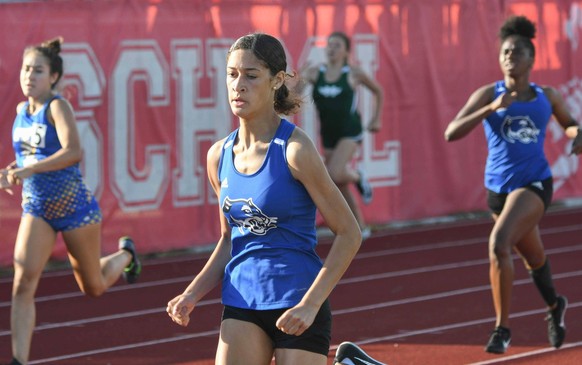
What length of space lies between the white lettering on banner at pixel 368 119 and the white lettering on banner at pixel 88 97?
2.59 m

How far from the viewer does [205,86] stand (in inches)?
501

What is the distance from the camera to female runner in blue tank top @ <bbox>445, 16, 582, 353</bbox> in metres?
8.09

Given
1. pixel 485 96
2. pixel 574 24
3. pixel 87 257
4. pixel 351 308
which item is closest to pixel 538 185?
pixel 485 96

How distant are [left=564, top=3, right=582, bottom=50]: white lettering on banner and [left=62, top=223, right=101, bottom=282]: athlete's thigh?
9821 millimetres

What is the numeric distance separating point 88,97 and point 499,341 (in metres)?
5.43

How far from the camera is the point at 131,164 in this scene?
12.2 m

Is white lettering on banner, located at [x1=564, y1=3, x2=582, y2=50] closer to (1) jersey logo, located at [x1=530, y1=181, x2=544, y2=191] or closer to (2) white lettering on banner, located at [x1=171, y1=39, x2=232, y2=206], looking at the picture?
(2) white lettering on banner, located at [x1=171, y1=39, x2=232, y2=206]

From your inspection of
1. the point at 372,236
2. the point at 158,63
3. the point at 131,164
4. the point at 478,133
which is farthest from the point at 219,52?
the point at 478,133

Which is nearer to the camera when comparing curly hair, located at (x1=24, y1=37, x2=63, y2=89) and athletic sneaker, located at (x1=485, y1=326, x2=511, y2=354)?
curly hair, located at (x1=24, y1=37, x2=63, y2=89)

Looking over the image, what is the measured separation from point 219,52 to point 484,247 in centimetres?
339

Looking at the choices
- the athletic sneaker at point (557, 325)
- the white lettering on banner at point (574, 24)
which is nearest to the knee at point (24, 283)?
the athletic sneaker at point (557, 325)

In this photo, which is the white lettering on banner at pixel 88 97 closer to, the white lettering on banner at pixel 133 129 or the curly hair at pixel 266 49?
the white lettering on banner at pixel 133 129

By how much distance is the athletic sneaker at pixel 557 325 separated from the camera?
326 inches

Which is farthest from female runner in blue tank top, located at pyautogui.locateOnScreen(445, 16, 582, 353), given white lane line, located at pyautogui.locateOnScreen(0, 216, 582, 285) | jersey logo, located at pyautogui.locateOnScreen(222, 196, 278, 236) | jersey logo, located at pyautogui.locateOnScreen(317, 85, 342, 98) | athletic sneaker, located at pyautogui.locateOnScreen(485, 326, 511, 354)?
jersey logo, located at pyautogui.locateOnScreen(317, 85, 342, 98)
